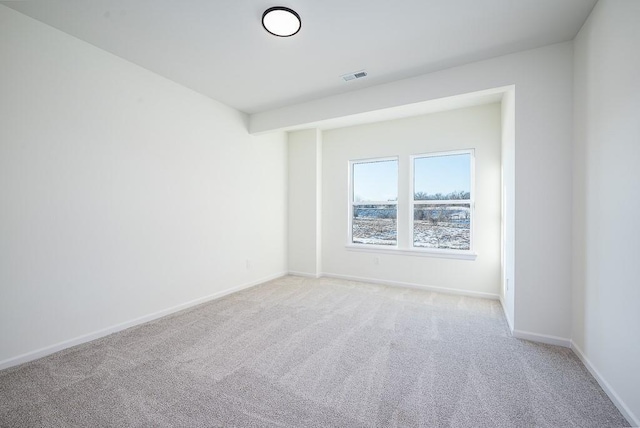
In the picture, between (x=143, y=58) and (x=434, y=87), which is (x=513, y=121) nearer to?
(x=434, y=87)

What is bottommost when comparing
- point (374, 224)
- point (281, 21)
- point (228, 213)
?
point (374, 224)

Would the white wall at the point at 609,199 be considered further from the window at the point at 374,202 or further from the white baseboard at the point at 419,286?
the window at the point at 374,202

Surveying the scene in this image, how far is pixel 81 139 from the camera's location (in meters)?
2.50

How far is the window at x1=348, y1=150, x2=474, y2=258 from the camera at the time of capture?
4.05 metres

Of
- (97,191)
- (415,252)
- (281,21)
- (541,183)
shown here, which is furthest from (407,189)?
(97,191)

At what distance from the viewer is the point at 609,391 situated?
5.77 ft

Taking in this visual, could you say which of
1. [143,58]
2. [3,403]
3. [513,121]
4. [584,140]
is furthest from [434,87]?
[3,403]

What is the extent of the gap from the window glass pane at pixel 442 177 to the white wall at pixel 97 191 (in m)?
2.98

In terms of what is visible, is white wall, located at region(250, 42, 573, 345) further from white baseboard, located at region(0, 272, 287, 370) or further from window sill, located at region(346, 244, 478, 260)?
white baseboard, located at region(0, 272, 287, 370)

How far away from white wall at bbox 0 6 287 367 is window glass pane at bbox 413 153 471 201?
2979 millimetres

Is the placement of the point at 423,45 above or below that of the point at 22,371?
above

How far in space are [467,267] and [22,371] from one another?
15.8 ft

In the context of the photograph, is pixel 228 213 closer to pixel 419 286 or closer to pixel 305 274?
pixel 305 274

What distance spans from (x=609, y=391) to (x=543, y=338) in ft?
2.52
